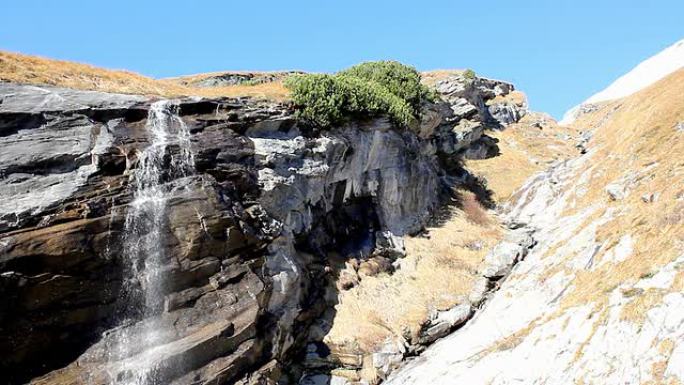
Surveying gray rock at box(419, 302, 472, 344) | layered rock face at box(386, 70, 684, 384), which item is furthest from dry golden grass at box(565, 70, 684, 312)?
gray rock at box(419, 302, 472, 344)

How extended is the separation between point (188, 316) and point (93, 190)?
6.35m

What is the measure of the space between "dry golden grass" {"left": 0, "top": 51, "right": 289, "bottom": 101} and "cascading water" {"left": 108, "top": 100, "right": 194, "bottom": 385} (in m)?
5.05

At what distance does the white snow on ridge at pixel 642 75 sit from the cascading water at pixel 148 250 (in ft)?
295

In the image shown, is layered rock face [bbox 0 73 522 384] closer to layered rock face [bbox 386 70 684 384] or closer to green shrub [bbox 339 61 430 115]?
layered rock face [bbox 386 70 684 384]

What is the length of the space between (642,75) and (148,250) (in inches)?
4673

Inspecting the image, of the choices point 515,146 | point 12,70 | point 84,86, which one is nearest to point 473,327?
point 84,86

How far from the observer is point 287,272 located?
25.1m

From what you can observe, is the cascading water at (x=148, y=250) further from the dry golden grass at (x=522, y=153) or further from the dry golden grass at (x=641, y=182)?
the dry golden grass at (x=522, y=153)

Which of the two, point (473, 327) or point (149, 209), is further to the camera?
point (473, 327)

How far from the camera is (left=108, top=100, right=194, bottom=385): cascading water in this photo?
1873 centimetres

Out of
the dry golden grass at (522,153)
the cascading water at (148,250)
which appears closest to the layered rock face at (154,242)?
the cascading water at (148,250)

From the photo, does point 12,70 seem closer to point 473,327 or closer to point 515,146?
point 473,327

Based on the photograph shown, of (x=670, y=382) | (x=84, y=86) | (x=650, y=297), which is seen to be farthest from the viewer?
(x=84, y=86)

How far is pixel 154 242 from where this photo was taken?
2097 centimetres
